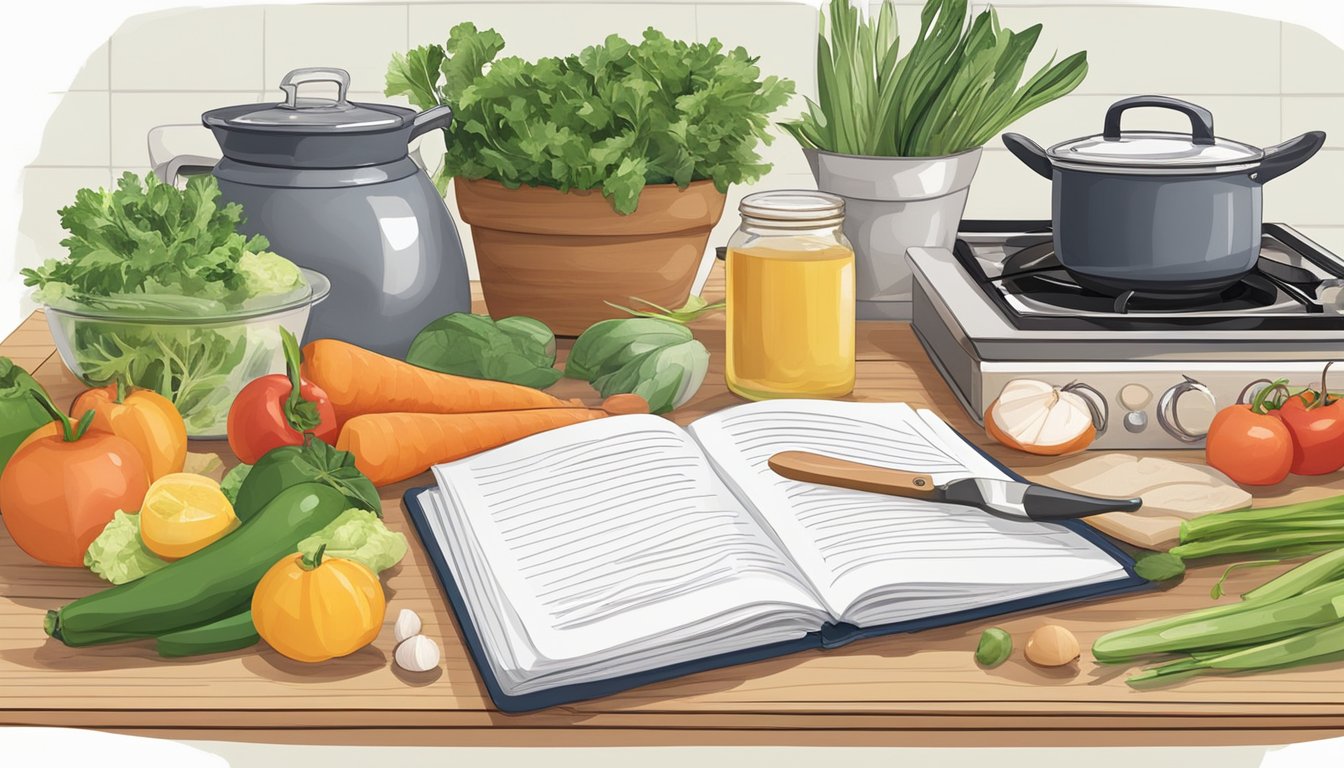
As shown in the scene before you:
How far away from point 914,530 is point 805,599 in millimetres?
161

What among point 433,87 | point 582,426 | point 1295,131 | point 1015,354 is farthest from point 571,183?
point 1295,131

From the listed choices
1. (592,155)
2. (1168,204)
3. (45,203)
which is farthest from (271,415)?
(45,203)

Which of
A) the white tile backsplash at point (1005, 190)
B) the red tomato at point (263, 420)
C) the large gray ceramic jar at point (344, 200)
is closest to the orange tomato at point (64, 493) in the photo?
the red tomato at point (263, 420)

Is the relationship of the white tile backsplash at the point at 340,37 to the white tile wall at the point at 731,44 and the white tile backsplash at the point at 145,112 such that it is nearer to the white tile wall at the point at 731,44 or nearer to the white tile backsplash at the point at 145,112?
the white tile wall at the point at 731,44

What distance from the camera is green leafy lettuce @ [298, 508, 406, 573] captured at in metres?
1.05

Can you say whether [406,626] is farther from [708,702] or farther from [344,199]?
[344,199]

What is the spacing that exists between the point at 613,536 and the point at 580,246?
0.67 metres

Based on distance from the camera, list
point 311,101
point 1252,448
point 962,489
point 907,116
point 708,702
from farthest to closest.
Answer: point 907,116
point 311,101
point 1252,448
point 962,489
point 708,702

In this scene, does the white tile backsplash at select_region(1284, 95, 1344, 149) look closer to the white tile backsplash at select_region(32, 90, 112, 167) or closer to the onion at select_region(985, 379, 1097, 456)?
the onion at select_region(985, 379, 1097, 456)

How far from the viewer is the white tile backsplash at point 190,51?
2.66 m

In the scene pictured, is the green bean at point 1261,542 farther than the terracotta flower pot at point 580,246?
No

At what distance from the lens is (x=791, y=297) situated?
4.83ft

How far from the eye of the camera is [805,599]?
0.98 meters

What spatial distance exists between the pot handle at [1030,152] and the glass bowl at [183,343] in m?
0.84
